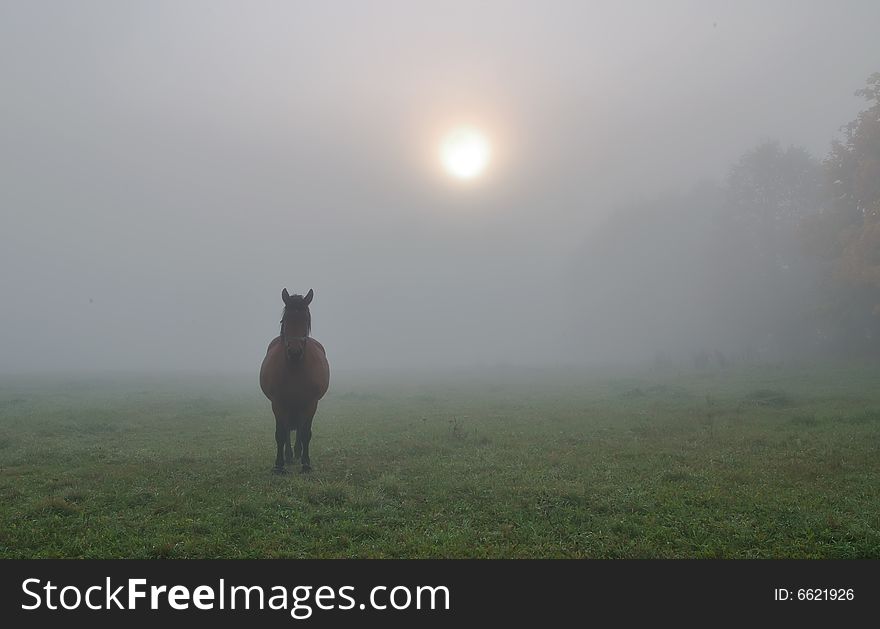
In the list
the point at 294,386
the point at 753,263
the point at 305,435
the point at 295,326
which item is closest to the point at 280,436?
the point at 305,435

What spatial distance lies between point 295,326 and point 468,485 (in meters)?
5.31

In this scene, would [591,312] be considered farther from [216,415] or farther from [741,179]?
[216,415]

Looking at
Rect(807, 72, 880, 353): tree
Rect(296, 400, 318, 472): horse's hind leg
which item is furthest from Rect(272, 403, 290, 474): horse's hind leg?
Rect(807, 72, 880, 353): tree

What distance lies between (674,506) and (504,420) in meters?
13.4

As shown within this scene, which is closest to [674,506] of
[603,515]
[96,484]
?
[603,515]

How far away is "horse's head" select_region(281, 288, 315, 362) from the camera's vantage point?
1244 cm

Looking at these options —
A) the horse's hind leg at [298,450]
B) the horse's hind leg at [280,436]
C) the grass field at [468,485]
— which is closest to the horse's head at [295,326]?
the horse's hind leg at [280,436]

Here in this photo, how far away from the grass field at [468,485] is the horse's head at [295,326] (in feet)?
9.65

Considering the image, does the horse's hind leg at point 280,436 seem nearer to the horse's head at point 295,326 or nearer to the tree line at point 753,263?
the horse's head at point 295,326

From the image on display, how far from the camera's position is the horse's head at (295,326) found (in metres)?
12.4

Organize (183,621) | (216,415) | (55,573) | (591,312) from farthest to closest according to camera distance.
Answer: (591,312)
(216,415)
(55,573)
(183,621)

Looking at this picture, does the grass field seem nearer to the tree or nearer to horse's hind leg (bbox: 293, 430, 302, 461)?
horse's hind leg (bbox: 293, 430, 302, 461)

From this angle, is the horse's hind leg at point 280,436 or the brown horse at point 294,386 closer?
the brown horse at point 294,386

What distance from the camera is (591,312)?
104062 millimetres
